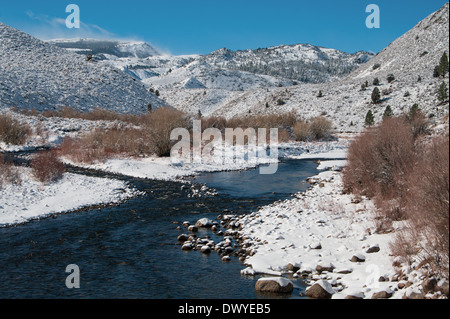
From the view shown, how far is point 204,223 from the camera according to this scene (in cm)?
1285

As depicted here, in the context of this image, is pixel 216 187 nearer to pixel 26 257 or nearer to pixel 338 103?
pixel 26 257

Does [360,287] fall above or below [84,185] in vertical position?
below

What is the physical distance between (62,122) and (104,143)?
12250 millimetres

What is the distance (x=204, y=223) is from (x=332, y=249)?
15.2 feet

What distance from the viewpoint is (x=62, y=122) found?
132 ft

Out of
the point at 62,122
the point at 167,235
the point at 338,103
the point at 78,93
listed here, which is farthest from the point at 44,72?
the point at 167,235

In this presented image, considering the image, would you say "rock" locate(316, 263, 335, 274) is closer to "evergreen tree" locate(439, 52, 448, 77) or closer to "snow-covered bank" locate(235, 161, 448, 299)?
"snow-covered bank" locate(235, 161, 448, 299)

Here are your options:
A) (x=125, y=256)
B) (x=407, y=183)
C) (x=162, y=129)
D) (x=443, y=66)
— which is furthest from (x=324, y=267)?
(x=443, y=66)

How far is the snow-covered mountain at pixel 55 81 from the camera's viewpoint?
51.9 m

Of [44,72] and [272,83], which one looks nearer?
[44,72]

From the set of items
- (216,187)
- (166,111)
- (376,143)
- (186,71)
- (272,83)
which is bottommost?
(216,187)

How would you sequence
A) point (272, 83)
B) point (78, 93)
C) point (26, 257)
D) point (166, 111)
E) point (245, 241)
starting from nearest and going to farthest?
point (26, 257) → point (245, 241) → point (166, 111) → point (78, 93) → point (272, 83)

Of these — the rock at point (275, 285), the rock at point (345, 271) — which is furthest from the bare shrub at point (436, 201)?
the rock at point (275, 285)

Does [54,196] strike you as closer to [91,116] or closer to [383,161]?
[383,161]
